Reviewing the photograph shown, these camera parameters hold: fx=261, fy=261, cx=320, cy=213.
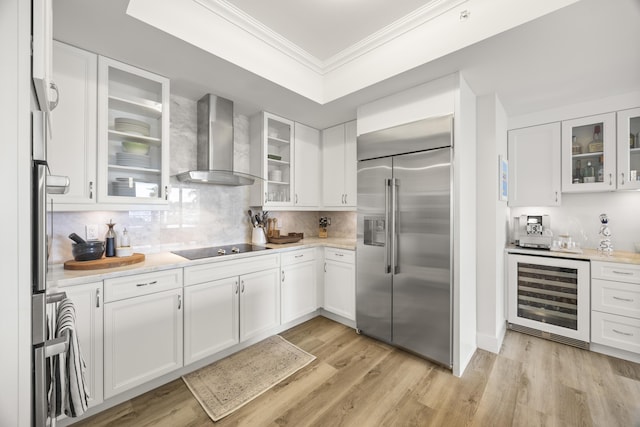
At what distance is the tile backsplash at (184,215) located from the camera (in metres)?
2.06

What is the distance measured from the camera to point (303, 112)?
3.07 metres

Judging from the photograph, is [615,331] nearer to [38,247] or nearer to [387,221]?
[387,221]

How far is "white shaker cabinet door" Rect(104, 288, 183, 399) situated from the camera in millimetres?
1747

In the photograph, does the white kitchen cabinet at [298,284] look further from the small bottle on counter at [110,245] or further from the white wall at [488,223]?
the white wall at [488,223]

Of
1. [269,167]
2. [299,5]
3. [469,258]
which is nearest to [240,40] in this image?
[299,5]

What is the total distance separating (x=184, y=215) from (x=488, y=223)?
306 cm

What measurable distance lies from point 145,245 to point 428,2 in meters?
3.08

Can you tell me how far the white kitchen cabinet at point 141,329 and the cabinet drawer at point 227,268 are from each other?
10 centimetres

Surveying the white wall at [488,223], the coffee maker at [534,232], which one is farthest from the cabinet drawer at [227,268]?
the coffee maker at [534,232]

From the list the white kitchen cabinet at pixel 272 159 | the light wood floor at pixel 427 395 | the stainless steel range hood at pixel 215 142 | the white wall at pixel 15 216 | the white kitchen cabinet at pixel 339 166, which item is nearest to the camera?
the white wall at pixel 15 216

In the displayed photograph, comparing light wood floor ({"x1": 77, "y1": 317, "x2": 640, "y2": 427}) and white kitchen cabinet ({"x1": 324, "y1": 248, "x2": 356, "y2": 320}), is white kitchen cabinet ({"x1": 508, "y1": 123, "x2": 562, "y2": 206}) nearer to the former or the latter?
light wood floor ({"x1": 77, "y1": 317, "x2": 640, "y2": 427})

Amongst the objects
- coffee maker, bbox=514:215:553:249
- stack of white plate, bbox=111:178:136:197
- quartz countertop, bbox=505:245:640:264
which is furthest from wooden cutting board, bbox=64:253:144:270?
coffee maker, bbox=514:215:553:249

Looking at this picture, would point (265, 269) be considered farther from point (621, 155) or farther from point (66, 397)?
point (621, 155)

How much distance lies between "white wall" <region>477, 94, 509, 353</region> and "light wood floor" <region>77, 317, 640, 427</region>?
0.26 metres
